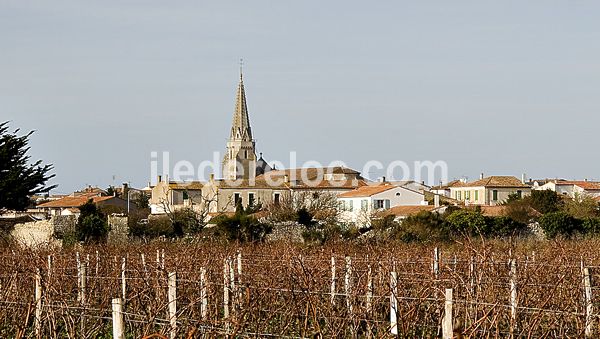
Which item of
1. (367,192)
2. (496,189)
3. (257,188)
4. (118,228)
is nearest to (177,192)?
(257,188)

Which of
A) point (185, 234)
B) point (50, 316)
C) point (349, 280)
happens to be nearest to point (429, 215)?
point (185, 234)

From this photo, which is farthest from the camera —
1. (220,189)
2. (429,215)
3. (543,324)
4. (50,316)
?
(220,189)

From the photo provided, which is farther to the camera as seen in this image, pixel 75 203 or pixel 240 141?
pixel 240 141

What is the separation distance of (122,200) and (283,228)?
32815 millimetres

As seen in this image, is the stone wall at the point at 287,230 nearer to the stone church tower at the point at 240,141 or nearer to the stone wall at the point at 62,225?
the stone wall at the point at 62,225

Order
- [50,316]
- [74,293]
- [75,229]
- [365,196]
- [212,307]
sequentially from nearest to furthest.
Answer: [50,316] < [212,307] < [74,293] < [75,229] < [365,196]

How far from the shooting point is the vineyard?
7.50 metres

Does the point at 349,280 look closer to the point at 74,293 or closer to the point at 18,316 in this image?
the point at 18,316

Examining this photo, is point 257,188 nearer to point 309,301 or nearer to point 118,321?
point 309,301

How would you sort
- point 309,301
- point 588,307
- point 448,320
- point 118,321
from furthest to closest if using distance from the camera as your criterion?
point 588,307 < point 309,301 < point 448,320 < point 118,321

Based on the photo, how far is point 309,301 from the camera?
24.5 feet

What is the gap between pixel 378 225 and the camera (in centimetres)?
3338

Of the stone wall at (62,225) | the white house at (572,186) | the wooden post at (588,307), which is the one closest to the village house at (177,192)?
the white house at (572,186)

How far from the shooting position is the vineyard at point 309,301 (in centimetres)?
750
